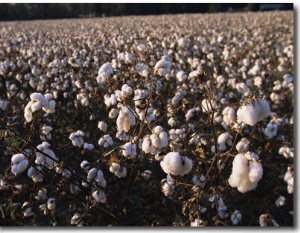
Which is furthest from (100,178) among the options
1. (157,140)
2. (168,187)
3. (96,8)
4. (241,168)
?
(96,8)

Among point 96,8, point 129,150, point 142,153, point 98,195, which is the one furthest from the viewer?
point 96,8

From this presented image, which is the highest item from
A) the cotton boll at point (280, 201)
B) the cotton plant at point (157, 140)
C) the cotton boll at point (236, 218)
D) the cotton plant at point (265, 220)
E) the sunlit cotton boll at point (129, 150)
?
the cotton plant at point (157, 140)

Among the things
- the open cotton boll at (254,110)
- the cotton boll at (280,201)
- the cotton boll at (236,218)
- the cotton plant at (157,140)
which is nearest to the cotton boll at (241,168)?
the open cotton boll at (254,110)

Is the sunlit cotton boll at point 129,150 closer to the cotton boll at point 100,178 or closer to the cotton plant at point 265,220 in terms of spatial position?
the cotton boll at point 100,178

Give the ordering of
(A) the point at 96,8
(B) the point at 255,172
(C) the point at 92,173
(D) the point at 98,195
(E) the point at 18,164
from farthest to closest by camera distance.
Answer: (A) the point at 96,8, (C) the point at 92,173, (D) the point at 98,195, (E) the point at 18,164, (B) the point at 255,172

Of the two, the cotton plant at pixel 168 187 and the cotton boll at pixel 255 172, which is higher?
the cotton boll at pixel 255 172

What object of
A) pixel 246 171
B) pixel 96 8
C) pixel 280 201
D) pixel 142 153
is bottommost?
pixel 280 201

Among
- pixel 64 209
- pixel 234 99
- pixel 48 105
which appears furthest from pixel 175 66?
pixel 48 105

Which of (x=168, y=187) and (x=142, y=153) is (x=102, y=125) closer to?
(x=142, y=153)

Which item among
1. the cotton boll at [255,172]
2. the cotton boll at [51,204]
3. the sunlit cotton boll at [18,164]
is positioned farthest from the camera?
the cotton boll at [51,204]

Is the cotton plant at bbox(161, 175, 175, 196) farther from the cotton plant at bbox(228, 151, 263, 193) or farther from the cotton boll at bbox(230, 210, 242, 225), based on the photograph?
the cotton plant at bbox(228, 151, 263, 193)

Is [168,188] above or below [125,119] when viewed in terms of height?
below

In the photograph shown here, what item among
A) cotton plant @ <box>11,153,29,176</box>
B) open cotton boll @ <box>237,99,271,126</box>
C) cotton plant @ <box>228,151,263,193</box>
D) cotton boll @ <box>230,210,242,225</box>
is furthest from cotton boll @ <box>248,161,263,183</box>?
cotton boll @ <box>230,210,242,225</box>

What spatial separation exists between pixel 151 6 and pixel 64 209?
131cm
